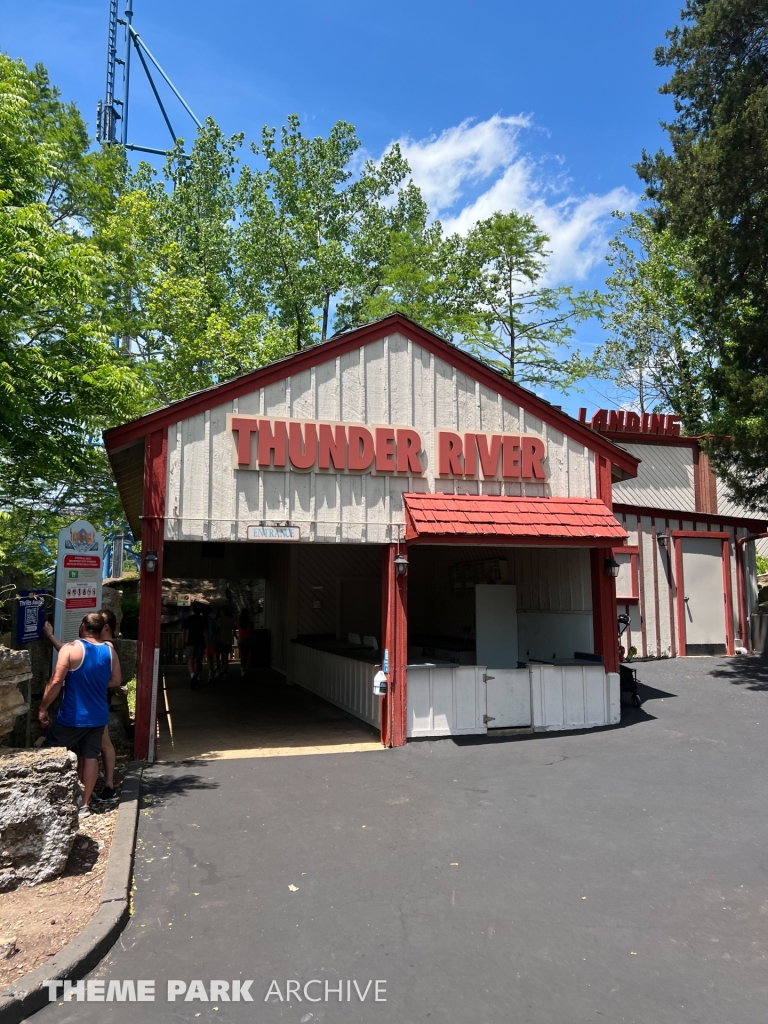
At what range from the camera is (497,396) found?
38.2 ft

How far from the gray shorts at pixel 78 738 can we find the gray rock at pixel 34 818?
118cm

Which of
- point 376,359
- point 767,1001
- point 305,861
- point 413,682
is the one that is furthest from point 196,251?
point 767,1001

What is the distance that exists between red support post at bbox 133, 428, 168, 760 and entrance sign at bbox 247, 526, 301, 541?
1.17 m

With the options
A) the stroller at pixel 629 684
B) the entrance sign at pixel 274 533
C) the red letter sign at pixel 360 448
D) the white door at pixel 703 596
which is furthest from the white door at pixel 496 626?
the white door at pixel 703 596

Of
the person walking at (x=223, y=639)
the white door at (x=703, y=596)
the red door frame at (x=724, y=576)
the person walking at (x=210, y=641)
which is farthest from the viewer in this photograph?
the person walking at (x=223, y=639)

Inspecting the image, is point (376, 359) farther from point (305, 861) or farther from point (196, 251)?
point (196, 251)

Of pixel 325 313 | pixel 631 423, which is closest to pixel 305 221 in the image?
pixel 325 313

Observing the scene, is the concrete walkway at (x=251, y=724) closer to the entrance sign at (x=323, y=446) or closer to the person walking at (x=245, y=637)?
the person walking at (x=245, y=637)

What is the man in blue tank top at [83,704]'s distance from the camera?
22.5 feet

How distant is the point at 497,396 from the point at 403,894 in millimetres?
7935

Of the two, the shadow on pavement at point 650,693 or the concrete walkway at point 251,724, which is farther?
the shadow on pavement at point 650,693

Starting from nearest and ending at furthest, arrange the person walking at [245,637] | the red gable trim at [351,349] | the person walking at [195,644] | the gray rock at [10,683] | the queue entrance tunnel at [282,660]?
the gray rock at [10,683]
the red gable trim at [351,349]
the queue entrance tunnel at [282,660]
the person walking at [195,644]
the person walking at [245,637]

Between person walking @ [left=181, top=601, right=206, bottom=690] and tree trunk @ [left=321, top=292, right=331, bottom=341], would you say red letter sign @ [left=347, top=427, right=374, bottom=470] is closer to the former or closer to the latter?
person walking @ [left=181, top=601, right=206, bottom=690]

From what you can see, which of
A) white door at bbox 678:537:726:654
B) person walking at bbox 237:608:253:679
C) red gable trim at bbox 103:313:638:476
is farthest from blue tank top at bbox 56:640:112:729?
white door at bbox 678:537:726:654
